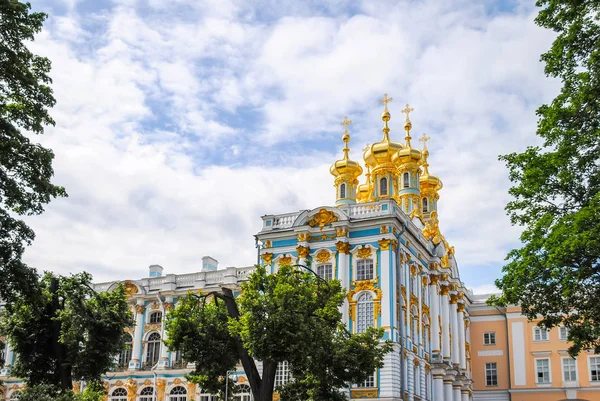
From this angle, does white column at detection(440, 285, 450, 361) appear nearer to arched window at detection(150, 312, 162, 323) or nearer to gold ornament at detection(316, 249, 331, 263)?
gold ornament at detection(316, 249, 331, 263)

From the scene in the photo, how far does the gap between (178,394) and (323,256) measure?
13046mm

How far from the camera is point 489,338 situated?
5122cm

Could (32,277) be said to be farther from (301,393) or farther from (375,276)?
(375,276)

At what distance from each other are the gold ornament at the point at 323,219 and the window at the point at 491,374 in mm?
20056

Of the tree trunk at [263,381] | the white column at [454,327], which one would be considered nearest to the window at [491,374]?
the white column at [454,327]

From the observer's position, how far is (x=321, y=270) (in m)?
37.5

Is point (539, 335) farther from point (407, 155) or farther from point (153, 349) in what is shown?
point (153, 349)

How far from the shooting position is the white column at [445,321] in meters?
→ 43.5

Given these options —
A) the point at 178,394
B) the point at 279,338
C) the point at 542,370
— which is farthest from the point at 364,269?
the point at 542,370

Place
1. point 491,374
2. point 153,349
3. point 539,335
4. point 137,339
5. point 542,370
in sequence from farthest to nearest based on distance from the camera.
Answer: point 491,374 < point 539,335 < point 542,370 < point 137,339 < point 153,349

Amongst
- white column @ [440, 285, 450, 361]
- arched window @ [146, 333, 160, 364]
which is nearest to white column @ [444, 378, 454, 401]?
white column @ [440, 285, 450, 361]

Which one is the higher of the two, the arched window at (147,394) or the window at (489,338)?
the window at (489,338)

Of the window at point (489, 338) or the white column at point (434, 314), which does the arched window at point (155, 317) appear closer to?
the white column at point (434, 314)

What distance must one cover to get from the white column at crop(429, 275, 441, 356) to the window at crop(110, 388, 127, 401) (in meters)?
18.6
